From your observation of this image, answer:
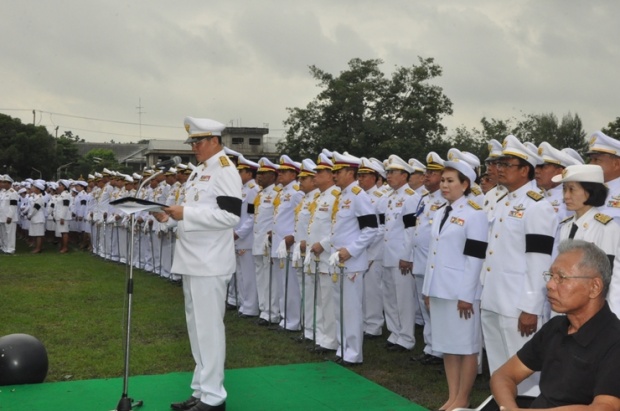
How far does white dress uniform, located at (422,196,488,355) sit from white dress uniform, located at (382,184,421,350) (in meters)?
2.67

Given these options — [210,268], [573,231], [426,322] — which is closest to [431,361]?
[426,322]

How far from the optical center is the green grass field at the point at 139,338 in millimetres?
7215

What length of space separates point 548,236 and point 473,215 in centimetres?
74

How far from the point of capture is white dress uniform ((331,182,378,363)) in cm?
763

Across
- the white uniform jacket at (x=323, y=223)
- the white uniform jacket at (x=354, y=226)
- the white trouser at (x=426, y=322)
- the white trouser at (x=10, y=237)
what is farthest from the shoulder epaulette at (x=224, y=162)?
the white trouser at (x=10, y=237)

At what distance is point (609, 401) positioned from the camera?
3.05m

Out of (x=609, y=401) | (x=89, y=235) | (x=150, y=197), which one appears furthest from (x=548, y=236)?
(x=89, y=235)

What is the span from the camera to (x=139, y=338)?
29.1 feet

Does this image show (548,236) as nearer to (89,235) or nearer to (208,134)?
(208,134)

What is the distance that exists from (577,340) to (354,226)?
459 centimetres

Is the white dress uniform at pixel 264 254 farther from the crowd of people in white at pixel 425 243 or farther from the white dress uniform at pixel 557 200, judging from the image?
the white dress uniform at pixel 557 200

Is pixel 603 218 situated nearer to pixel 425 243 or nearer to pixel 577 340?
pixel 577 340

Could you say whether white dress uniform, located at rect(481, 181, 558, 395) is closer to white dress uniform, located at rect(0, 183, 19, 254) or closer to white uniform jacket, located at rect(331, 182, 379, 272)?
white uniform jacket, located at rect(331, 182, 379, 272)

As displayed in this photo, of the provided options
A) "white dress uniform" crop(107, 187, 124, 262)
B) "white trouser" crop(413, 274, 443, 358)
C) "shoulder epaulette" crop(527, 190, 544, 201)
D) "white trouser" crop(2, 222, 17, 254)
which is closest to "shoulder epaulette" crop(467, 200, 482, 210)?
"shoulder epaulette" crop(527, 190, 544, 201)
